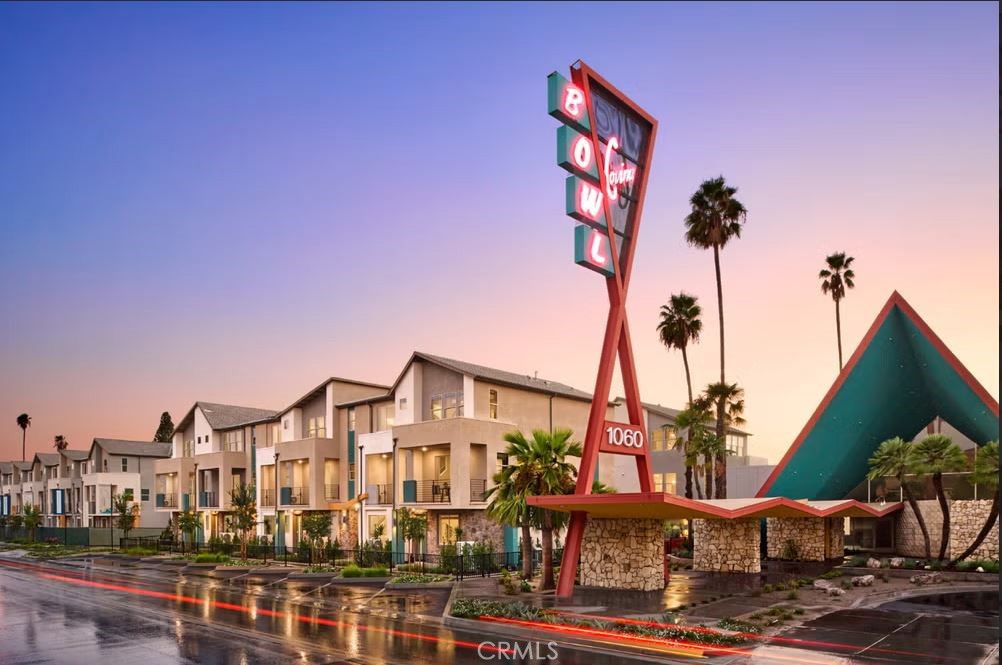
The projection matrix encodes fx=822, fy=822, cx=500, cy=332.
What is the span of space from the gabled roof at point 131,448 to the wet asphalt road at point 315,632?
5439cm

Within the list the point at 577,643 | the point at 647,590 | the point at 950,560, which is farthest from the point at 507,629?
the point at 950,560

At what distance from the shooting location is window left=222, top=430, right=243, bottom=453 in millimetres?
63278

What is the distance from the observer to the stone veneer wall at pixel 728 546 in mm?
36312

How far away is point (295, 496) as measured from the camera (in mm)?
53812

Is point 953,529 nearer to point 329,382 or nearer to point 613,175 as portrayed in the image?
point 613,175

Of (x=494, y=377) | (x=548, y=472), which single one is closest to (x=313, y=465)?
(x=494, y=377)

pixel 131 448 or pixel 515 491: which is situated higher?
pixel 515 491

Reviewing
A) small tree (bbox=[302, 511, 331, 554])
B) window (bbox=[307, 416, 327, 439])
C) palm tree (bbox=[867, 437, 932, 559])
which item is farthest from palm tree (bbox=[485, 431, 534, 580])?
window (bbox=[307, 416, 327, 439])

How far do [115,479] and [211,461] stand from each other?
27.6 m

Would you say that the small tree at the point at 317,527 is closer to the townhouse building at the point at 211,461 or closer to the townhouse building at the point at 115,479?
the townhouse building at the point at 211,461

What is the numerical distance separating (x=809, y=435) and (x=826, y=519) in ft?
16.3

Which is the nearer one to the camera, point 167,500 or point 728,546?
point 728,546

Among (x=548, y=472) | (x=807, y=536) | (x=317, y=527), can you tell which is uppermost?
(x=548, y=472)

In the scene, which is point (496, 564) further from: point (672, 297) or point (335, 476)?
point (672, 297)
